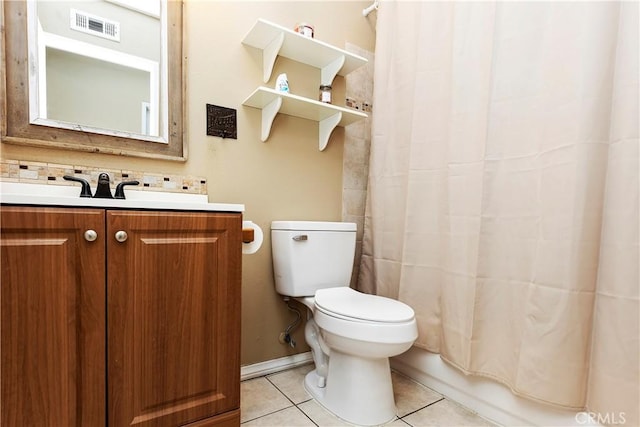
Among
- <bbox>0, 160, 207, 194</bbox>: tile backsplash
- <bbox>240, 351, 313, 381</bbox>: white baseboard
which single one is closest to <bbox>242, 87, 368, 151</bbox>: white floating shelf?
<bbox>0, 160, 207, 194</bbox>: tile backsplash

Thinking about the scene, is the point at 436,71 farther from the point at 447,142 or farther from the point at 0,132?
the point at 0,132

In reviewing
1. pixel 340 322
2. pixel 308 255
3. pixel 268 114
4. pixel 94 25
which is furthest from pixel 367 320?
pixel 94 25

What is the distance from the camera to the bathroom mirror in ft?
3.51

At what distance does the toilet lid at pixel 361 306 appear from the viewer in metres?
1.14

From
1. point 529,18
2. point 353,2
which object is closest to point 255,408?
point 529,18

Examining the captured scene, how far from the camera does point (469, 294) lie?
1270mm

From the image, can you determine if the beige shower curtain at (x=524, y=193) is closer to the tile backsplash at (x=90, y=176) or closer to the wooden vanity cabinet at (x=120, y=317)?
the wooden vanity cabinet at (x=120, y=317)

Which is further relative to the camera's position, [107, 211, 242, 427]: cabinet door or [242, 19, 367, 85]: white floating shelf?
[242, 19, 367, 85]: white floating shelf

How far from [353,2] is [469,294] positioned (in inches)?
64.2

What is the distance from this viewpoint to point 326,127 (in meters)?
1.70

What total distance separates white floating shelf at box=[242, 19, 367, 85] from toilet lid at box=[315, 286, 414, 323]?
1025mm
